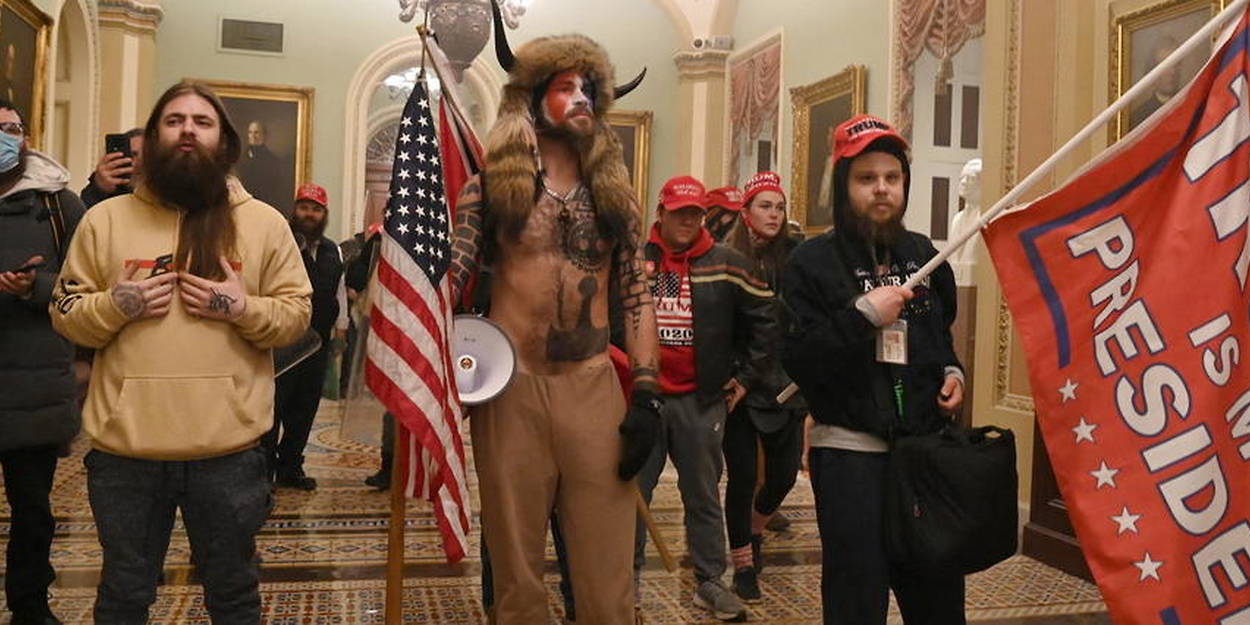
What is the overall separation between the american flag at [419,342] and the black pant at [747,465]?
1.88 meters

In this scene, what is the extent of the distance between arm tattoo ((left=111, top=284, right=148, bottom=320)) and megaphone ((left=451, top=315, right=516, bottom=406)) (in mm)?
809

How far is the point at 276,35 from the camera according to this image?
43.1ft

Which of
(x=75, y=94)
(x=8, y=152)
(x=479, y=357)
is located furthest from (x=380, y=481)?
(x=75, y=94)

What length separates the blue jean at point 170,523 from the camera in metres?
2.67

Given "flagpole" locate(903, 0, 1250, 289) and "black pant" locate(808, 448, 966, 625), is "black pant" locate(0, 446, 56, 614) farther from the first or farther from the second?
"flagpole" locate(903, 0, 1250, 289)

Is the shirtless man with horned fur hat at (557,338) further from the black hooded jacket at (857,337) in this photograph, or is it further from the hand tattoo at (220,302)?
the hand tattoo at (220,302)

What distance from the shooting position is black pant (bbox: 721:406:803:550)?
4805 millimetres

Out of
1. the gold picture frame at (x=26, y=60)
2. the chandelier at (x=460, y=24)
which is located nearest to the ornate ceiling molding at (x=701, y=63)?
the chandelier at (x=460, y=24)

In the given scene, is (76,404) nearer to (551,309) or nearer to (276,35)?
(551,309)

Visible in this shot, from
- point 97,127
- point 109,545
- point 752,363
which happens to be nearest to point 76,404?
point 109,545

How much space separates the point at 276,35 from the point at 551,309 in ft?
37.6

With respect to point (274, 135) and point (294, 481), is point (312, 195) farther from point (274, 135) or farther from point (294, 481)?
point (274, 135)

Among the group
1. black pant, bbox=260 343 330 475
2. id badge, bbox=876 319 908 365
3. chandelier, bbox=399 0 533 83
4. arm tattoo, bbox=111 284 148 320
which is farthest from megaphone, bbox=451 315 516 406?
chandelier, bbox=399 0 533 83

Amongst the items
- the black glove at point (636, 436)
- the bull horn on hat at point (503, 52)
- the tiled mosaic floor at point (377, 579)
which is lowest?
the tiled mosaic floor at point (377, 579)
